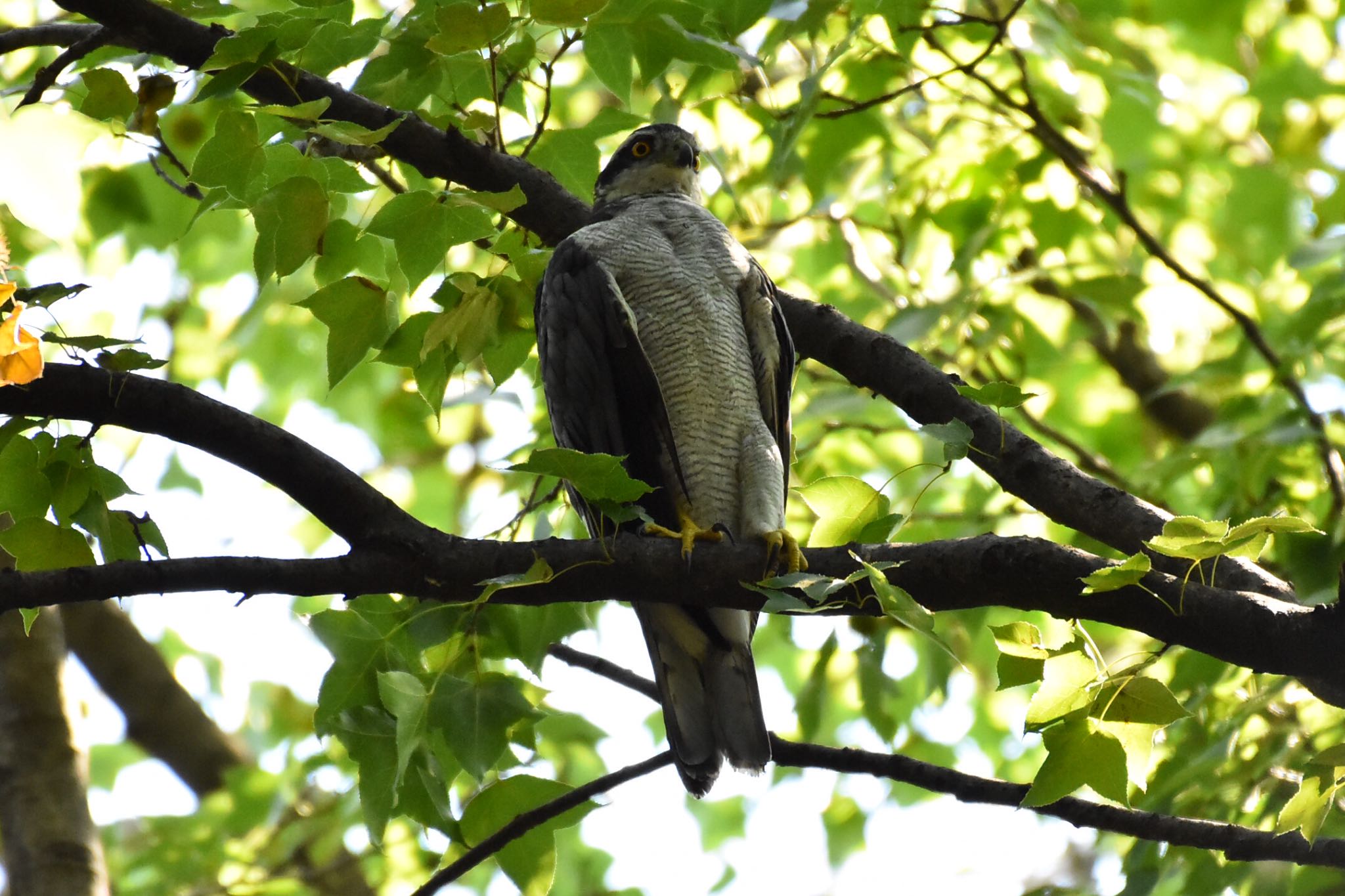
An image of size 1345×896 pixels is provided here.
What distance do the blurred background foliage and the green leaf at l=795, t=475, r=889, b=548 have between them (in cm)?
10

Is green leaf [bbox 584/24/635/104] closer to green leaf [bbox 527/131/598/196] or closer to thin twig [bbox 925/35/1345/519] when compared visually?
green leaf [bbox 527/131/598/196]

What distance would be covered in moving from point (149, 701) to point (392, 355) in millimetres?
3992

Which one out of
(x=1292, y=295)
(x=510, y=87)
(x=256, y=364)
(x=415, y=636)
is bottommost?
(x=415, y=636)

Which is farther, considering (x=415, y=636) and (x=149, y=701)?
(x=149, y=701)

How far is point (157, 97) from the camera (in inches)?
116

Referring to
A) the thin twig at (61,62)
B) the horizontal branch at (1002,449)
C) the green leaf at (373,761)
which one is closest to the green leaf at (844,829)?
the horizontal branch at (1002,449)

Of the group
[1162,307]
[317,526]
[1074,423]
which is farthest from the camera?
[317,526]

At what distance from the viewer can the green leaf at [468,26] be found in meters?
2.47

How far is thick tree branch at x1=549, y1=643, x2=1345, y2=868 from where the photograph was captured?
8.68 feet

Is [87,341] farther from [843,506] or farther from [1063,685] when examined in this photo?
[1063,685]

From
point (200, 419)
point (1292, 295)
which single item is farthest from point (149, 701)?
point (1292, 295)

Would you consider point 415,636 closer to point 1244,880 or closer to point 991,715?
point 1244,880

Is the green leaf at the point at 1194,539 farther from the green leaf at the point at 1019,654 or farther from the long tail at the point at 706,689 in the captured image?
the long tail at the point at 706,689

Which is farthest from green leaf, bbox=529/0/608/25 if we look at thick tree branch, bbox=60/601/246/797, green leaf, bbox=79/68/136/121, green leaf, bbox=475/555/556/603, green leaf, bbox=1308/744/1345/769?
thick tree branch, bbox=60/601/246/797
